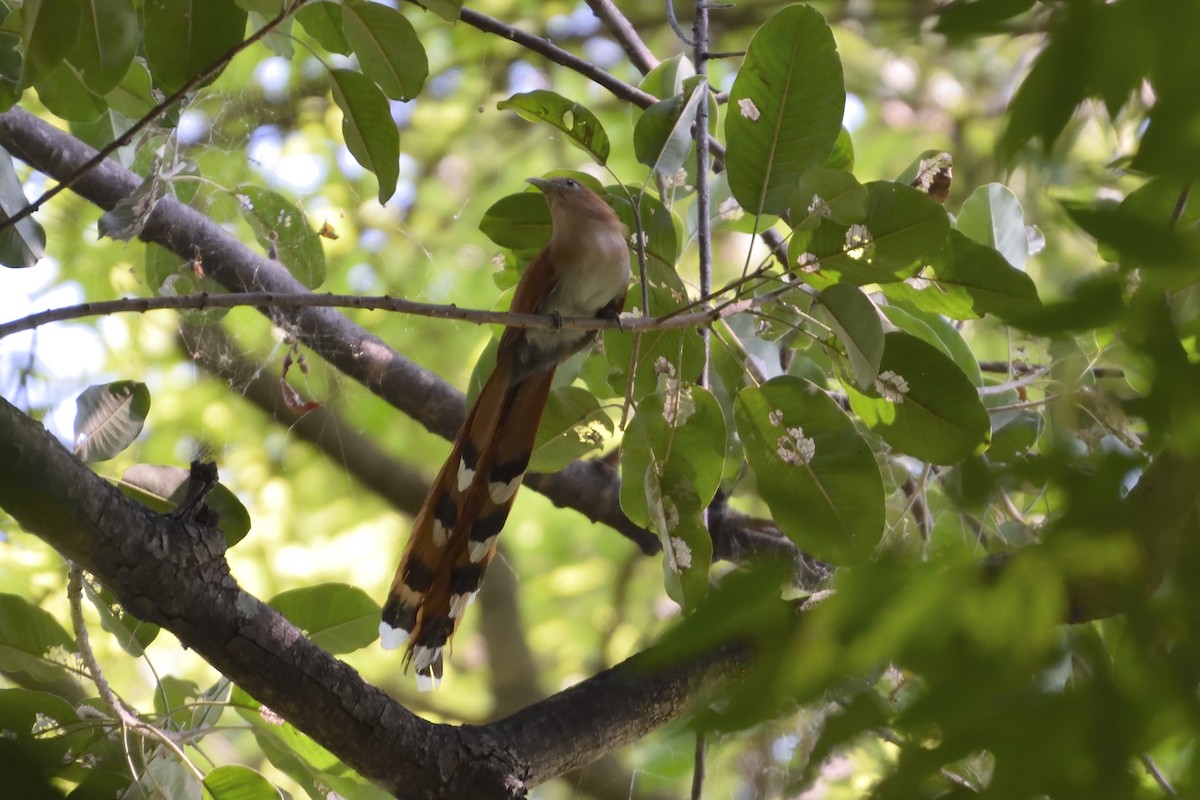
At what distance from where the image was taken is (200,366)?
2.79m

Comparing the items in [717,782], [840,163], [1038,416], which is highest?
[840,163]

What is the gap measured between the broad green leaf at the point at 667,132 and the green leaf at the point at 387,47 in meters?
0.37

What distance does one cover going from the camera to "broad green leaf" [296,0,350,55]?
71.1 inches

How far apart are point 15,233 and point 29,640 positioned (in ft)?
2.11

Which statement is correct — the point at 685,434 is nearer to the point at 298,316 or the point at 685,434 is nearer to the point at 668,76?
the point at 668,76

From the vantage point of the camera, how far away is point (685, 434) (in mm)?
1792

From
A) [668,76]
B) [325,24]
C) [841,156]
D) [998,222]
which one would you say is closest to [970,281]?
[841,156]

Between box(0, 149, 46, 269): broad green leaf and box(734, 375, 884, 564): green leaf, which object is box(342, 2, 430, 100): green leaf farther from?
box(734, 375, 884, 564): green leaf

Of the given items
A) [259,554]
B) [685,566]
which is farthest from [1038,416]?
[259,554]

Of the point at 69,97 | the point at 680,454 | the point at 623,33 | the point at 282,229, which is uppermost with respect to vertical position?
the point at 623,33

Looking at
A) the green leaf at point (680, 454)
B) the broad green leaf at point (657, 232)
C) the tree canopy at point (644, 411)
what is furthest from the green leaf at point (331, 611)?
the broad green leaf at point (657, 232)

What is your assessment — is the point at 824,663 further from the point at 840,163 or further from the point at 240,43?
the point at 840,163

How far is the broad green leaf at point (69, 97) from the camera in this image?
161cm

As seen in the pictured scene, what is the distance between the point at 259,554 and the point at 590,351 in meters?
2.02
